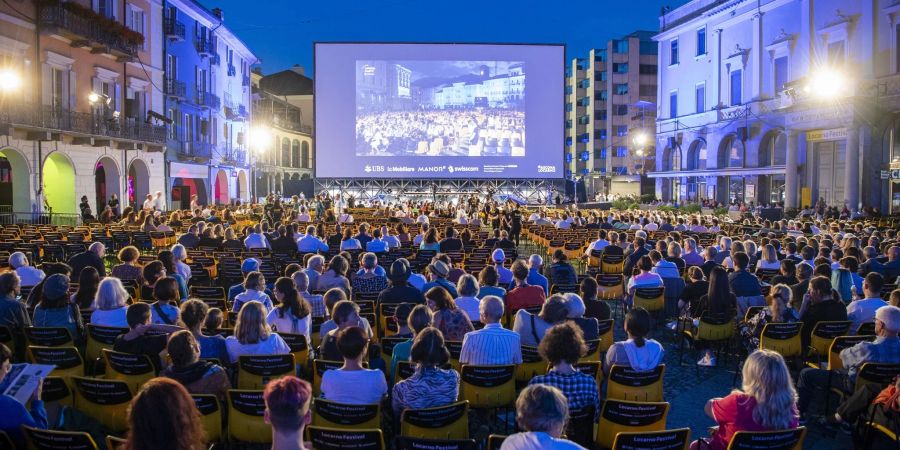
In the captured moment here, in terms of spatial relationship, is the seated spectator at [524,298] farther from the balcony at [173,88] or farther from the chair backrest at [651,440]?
the balcony at [173,88]

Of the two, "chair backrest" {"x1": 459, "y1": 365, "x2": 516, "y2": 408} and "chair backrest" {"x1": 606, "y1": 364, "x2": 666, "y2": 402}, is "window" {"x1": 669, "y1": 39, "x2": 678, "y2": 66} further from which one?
"chair backrest" {"x1": 459, "y1": 365, "x2": 516, "y2": 408}

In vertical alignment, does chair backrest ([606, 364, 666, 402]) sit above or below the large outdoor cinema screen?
below

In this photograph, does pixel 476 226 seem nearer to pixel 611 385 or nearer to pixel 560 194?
pixel 611 385

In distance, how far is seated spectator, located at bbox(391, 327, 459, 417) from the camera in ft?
16.9

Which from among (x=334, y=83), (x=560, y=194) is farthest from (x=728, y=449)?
(x=560, y=194)

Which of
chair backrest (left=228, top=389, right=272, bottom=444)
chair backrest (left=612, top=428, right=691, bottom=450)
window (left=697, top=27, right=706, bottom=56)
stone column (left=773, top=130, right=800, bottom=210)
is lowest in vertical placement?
chair backrest (left=228, top=389, right=272, bottom=444)

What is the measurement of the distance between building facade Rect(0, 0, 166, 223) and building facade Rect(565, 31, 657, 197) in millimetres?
45618

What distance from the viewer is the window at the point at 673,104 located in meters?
52.3

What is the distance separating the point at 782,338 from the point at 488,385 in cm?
366

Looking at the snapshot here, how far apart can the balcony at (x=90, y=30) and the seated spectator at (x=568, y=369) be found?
26287mm

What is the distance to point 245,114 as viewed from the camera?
51.9 meters

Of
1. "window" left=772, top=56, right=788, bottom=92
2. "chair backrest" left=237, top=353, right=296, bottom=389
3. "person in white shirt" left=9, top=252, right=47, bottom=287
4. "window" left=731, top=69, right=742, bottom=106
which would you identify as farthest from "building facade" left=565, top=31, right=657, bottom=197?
"chair backrest" left=237, top=353, right=296, bottom=389

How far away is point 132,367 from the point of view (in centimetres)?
586

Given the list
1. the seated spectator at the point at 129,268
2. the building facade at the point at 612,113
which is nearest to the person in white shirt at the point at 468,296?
the seated spectator at the point at 129,268
